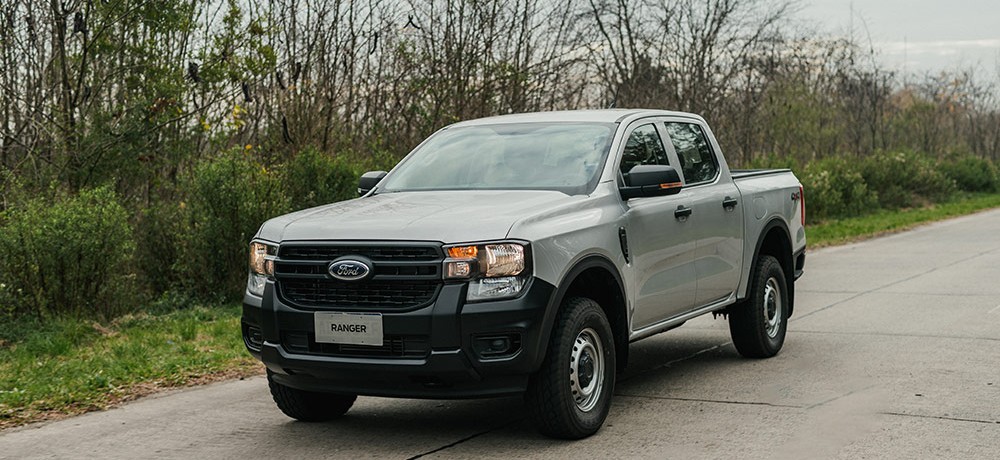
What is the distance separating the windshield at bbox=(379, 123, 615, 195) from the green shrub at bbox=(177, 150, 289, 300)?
537cm

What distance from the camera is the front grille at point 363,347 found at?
590 centimetres

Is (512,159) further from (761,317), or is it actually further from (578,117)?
(761,317)

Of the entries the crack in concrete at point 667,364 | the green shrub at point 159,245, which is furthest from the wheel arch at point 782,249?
the green shrub at point 159,245

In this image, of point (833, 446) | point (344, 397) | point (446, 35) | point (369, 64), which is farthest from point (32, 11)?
point (833, 446)

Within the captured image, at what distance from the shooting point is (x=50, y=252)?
10.8 m

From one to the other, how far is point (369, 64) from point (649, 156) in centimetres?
1016

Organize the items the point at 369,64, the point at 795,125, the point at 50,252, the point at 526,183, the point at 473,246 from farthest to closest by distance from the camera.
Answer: the point at 795,125 < the point at 369,64 < the point at 50,252 < the point at 526,183 < the point at 473,246

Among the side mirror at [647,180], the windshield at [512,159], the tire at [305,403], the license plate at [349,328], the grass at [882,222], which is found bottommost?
the grass at [882,222]

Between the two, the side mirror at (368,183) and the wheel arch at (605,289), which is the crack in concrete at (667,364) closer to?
the wheel arch at (605,289)

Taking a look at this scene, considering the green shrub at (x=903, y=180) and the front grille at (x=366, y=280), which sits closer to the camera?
the front grille at (x=366, y=280)

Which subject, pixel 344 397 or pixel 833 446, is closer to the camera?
pixel 833 446

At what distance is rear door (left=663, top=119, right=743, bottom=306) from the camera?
800 centimetres

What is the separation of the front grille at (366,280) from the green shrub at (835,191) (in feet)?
66.6

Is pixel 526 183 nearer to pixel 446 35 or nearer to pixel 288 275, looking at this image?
pixel 288 275
